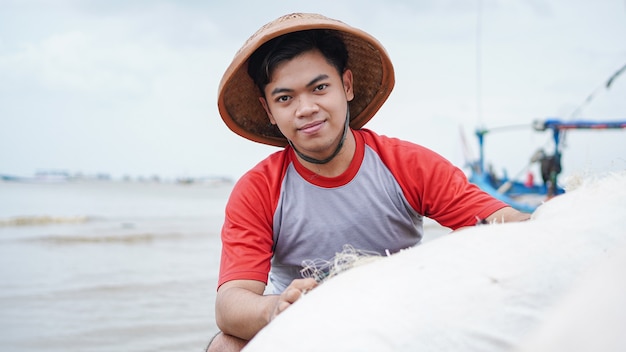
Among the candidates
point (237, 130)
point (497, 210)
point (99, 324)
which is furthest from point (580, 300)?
point (99, 324)

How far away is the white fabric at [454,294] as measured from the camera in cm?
104

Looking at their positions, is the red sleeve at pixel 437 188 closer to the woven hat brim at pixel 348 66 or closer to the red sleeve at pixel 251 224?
the woven hat brim at pixel 348 66

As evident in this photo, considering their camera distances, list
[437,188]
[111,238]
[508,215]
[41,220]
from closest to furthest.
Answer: [508,215] < [437,188] < [111,238] < [41,220]

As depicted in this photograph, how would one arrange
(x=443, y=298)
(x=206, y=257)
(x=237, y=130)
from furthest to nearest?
(x=206, y=257) → (x=237, y=130) → (x=443, y=298)

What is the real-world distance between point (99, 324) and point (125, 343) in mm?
535

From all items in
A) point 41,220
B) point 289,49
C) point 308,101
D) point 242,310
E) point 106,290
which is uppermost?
point 289,49

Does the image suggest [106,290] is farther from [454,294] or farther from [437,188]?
[454,294]

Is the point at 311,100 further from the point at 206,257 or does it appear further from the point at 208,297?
the point at 206,257

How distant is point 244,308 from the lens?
1685mm

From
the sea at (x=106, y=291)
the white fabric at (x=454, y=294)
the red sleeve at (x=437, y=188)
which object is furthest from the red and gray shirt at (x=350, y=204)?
the sea at (x=106, y=291)

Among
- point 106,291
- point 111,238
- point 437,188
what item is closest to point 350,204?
point 437,188

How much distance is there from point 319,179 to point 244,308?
→ 0.68 metres

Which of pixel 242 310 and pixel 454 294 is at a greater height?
pixel 454 294

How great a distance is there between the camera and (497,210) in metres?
2.02
